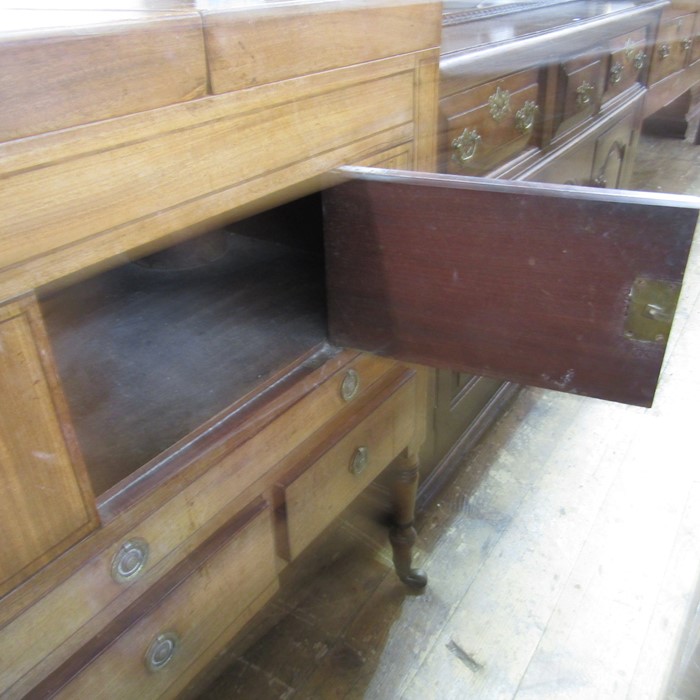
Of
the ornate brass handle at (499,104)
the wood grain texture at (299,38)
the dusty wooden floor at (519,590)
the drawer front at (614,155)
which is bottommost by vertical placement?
the dusty wooden floor at (519,590)

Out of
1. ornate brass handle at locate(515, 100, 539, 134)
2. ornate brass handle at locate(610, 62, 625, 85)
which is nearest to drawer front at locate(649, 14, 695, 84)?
ornate brass handle at locate(610, 62, 625, 85)

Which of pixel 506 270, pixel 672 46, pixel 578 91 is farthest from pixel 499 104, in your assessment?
pixel 672 46

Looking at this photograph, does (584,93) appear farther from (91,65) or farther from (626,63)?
(91,65)

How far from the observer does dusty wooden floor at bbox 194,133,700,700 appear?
0.78 m

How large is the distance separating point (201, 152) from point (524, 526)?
0.80 m

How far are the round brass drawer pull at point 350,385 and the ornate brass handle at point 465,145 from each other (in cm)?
26

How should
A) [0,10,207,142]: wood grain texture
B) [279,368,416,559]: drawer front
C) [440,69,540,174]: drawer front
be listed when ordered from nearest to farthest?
[0,10,207,142]: wood grain texture < [279,368,416,559]: drawer front < [440,69,540,174]: drawer front

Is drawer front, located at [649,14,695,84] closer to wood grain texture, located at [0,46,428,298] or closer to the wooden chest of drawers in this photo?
the wooden chest of drawers

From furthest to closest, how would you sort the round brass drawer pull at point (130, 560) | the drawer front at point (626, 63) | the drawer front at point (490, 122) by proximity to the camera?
the drawer front at point (626, 63), the drawer front at point (490, 122), the round brass drawer pull at point (130, 560)

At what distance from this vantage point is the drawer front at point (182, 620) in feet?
1.26

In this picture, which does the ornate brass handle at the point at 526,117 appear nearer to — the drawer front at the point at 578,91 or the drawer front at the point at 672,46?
the drawer front at the point at 578,91

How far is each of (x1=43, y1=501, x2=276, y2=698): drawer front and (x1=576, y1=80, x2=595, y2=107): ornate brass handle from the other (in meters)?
0.74

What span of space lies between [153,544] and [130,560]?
2cm

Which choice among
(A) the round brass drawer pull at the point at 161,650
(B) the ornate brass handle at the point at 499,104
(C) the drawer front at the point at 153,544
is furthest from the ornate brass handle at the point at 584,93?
(A) the round brass drawer pull at the point at 161,650
